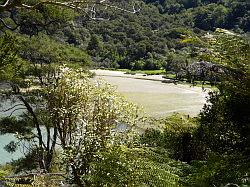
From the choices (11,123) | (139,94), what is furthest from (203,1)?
(11,123)

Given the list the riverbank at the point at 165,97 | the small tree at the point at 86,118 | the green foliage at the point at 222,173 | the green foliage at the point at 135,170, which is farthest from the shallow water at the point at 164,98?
the green foliage at the point at 222,173

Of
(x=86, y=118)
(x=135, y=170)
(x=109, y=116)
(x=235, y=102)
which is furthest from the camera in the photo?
(x=86, y=118)

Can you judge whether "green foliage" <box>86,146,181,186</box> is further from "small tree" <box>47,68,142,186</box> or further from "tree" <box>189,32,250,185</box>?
"small tree" <box>47,68,142,186</box>

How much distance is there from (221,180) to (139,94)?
1313 inches

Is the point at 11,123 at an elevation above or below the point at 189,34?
below

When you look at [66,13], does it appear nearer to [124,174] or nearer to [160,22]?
[124,174]

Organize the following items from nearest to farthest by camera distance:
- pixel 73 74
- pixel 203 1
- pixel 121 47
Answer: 1. pixel 73 74
2. pixel 121 47
3. pixel 203 1

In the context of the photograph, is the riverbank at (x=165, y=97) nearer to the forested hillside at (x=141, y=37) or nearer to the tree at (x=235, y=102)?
the forested hillside at (x=141, y=37)

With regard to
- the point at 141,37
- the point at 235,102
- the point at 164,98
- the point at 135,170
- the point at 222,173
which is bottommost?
the point at 164,98

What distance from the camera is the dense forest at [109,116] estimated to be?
272 cm

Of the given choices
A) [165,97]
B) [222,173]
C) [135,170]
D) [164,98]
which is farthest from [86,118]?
[165,97]

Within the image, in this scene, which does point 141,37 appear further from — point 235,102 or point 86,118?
point 235,102

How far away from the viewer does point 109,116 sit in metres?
7.28

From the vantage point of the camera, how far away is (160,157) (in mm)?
3018
